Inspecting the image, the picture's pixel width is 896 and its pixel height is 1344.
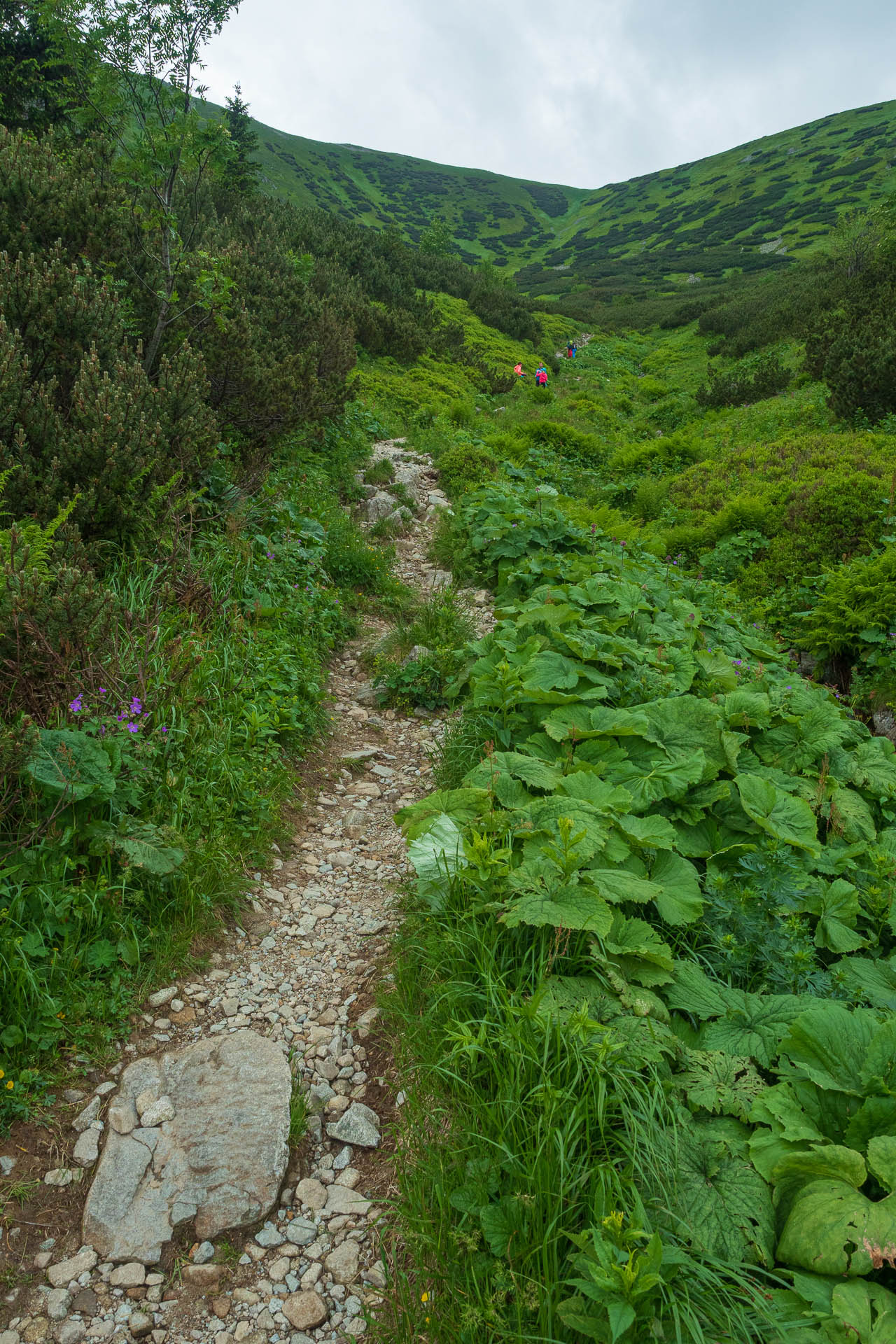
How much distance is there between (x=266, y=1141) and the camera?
2.77m

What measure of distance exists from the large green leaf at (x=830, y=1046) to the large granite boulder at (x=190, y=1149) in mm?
1995

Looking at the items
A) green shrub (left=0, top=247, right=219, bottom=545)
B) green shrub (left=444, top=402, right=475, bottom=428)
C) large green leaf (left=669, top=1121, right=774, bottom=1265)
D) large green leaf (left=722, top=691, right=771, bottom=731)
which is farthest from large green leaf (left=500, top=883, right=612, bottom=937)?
green shrub (left=444, top=402, right=475, bottom=428)

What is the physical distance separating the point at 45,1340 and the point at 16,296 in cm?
645

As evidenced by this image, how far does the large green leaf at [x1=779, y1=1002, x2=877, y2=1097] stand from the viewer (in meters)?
2.33

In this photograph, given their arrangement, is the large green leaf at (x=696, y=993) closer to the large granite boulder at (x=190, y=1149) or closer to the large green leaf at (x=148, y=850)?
the large granite boulder at (x=190, y=1149)

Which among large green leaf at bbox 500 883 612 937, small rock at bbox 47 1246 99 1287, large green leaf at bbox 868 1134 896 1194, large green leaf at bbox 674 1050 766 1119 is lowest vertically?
small rock at bbox 47 1246 99 1287

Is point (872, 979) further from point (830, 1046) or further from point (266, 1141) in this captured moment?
point (266, 1141)

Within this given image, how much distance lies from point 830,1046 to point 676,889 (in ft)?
3.08

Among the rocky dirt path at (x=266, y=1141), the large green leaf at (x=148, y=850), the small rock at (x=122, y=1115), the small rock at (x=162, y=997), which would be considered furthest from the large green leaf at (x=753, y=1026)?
the large green leaf at (x=148, y=850)

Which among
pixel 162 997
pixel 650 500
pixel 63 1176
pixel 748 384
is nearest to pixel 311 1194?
pixel 63 1176

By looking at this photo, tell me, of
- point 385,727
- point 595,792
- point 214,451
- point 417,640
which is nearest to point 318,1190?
point 595,792

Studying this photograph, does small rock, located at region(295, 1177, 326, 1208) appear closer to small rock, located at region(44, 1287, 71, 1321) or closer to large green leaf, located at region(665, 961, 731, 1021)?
small rock, located at region(44, 1287, 71, 1321)

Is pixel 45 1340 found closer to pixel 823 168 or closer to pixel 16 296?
pixel 16 296

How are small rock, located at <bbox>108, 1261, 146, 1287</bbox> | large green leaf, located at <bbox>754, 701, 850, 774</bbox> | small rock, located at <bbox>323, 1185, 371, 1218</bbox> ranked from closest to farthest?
1. small rock, located at <bbox>108, 1261, 146, 1287</bbox>
2. small rock, located at <bbox>323, 1185, 371, 1218</bbox>
3. large green leaf, located at <bbox>754, 701, 850, 774</bbox>
